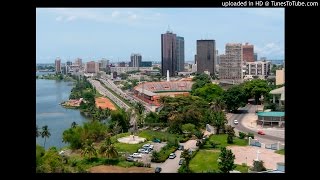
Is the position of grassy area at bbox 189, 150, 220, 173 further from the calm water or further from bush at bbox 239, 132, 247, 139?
the calm water

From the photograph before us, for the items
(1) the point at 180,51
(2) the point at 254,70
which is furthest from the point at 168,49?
(2) the point at 254,70

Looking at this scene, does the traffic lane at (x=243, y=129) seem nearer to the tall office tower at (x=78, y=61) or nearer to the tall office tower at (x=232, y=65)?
the tall office tower at (x=232, y=65)

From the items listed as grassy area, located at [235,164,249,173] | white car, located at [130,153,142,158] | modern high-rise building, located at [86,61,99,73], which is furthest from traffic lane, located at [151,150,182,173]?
modern high-rise building, located at [86,61,99,73]

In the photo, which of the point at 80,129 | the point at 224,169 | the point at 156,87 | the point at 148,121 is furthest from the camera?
the point at 156,87

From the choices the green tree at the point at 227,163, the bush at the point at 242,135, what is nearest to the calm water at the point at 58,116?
the green tree at the point at 227,163

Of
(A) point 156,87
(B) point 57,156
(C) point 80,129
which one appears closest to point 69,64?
(C) point 80,129
